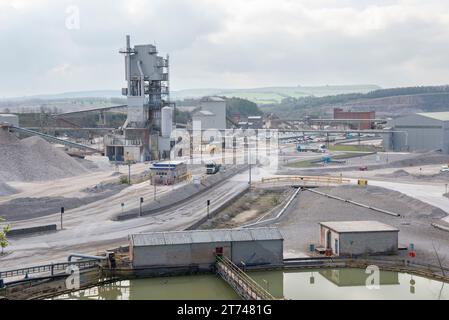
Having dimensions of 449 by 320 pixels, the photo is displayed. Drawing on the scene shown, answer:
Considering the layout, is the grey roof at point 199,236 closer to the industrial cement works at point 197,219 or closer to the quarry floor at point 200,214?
the industrial cement works at point 197,219

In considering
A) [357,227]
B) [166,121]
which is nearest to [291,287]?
[357,227]

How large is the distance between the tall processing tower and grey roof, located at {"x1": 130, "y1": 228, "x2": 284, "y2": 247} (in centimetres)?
3562

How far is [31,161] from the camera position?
141 ft

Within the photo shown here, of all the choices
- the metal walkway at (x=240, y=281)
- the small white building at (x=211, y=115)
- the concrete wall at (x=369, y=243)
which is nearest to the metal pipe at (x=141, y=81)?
the small white building at (x=211, y=115)

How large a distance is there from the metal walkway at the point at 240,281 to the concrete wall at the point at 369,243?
5.00 metres

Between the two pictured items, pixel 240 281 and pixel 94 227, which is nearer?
pixel 240 281

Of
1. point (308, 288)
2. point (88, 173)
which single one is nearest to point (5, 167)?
point (88, 173)

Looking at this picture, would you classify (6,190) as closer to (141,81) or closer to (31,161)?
(31,161)

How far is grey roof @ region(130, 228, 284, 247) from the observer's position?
70.5 ft

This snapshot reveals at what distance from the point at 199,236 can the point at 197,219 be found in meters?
8.17

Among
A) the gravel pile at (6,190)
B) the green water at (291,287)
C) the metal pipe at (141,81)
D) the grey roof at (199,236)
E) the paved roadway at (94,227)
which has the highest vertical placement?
the metal pipe at (141,81)

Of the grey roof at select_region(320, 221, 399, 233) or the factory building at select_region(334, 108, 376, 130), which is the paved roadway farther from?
the factory building at select_region(334, 108, 376, 130)

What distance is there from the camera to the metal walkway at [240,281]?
1752 centimetres

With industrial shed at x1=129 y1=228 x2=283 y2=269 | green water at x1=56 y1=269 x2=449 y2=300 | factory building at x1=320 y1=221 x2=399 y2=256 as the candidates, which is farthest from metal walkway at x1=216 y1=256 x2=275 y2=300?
factory building at x1=320 y1=221 x2=399 y2=256
